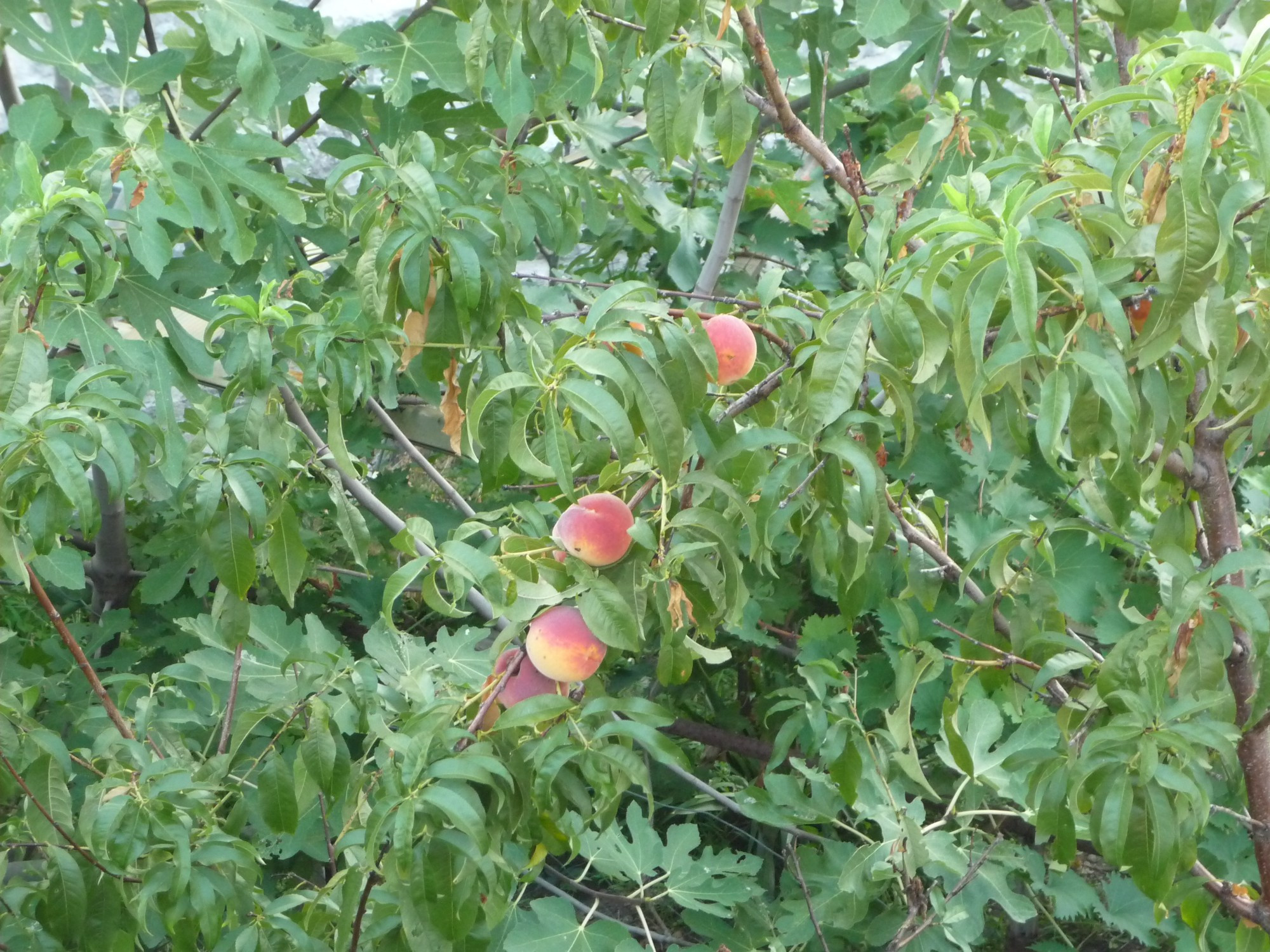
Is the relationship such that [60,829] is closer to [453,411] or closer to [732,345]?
[453,411]

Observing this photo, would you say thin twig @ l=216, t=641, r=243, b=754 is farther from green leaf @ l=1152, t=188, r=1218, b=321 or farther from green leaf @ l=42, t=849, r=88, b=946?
green leaf @ l=1152, t=188, r=1218, b=321

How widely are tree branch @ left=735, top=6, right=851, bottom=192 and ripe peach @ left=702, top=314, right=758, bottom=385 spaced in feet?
0.60

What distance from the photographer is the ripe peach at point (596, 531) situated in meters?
0.83

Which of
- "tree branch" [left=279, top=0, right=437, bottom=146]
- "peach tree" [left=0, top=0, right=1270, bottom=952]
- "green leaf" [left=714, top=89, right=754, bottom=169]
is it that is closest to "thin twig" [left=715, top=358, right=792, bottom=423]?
"peach tree" [left=0, top=0, right=1270, bottom=952]

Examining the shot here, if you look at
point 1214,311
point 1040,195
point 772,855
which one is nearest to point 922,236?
point 1040,195

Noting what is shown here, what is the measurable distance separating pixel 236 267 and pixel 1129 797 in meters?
1.48

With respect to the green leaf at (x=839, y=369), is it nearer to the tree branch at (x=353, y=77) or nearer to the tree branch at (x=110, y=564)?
the tree branch at (x=353, y=77)

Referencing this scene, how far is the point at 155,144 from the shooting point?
1.35 metres

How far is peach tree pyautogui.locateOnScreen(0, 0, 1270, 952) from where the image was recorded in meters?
0.77

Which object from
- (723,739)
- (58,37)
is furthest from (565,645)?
(723,739)

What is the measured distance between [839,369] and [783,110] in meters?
0.38

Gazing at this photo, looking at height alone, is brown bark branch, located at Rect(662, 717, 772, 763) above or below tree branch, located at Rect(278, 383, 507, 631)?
below

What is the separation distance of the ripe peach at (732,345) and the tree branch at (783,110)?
0.18 meters

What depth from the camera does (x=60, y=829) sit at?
3.63ft
